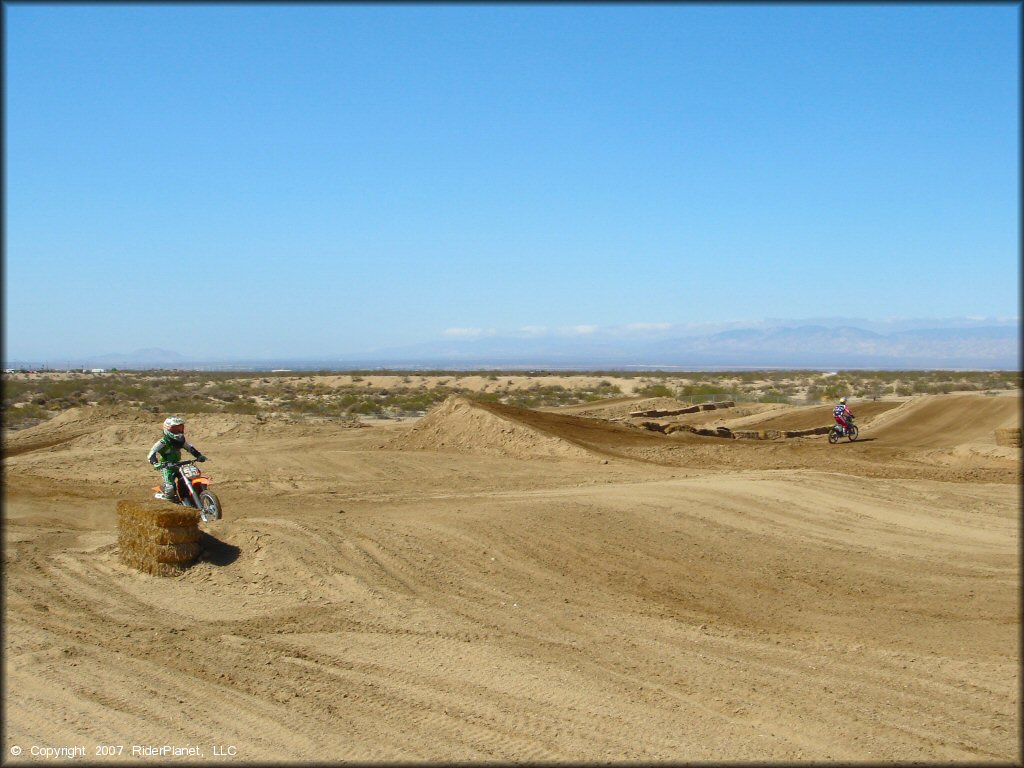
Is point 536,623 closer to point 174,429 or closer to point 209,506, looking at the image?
point 209,506

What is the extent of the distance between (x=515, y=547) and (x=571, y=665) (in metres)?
4.19

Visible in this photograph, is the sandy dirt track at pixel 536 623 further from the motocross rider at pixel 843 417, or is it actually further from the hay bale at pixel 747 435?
the hay bale at pixel 747 435

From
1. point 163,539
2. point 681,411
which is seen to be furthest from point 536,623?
point 681,411

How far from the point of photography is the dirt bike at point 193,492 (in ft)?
45.4

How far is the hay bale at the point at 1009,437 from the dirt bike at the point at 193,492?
945 inches

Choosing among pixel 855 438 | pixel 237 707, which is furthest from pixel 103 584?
pixel 855 438

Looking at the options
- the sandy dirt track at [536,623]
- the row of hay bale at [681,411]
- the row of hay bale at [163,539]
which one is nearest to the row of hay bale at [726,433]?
the row of hay bale at [681,411]

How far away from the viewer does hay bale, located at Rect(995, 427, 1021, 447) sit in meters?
25.9

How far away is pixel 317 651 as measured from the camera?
883 cm

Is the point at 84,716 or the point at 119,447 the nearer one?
the point at 84,716

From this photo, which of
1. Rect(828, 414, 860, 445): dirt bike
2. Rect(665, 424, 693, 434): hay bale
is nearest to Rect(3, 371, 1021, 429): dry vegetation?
Rect(665, 424, 693, 434): hay bale

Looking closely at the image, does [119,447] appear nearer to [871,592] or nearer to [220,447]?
[220,447]

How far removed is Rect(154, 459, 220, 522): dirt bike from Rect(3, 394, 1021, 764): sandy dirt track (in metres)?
1.13

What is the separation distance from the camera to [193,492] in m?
13.9
